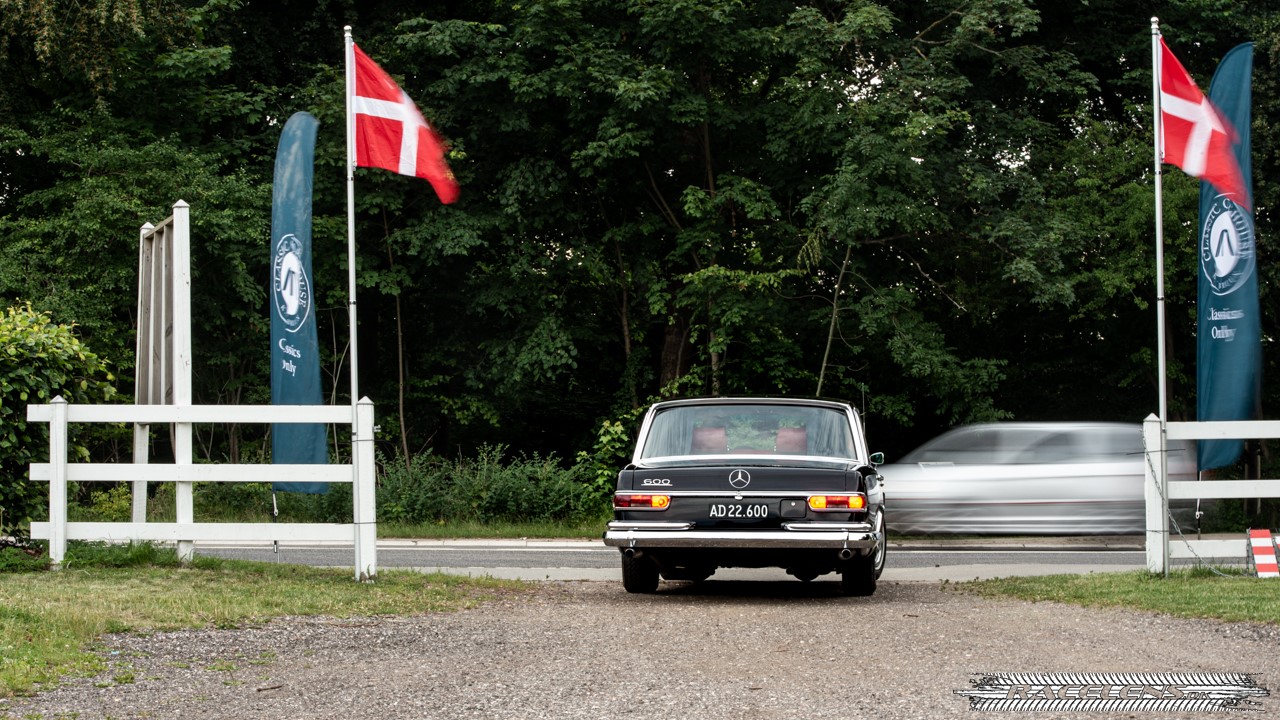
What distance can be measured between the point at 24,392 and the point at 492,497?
1213 cm

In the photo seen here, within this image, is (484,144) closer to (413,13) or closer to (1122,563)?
(413,13)

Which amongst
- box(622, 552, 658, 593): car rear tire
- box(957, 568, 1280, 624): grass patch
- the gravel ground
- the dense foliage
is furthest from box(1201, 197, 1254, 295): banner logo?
the dense foliage

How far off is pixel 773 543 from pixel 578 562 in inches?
227

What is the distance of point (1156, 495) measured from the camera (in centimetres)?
1184

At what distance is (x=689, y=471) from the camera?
10727mm

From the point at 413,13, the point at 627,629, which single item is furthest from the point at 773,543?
the point at 413,13

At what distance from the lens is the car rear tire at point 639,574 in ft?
37.6

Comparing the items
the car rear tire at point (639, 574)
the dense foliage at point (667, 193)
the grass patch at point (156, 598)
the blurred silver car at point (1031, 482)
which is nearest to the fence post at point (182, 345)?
the grass patch at point (156, 598)

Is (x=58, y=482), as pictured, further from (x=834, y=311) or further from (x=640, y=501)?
(x=834, y=311)

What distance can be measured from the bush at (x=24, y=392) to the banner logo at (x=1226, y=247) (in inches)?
439

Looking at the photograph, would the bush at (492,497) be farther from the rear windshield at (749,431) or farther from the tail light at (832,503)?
the tail light at (832,503)

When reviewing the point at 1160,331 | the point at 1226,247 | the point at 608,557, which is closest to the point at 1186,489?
the point at 1160,331

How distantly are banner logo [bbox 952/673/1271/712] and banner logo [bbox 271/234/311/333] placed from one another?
1267cm

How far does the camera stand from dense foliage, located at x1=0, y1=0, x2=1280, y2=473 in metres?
26.1
